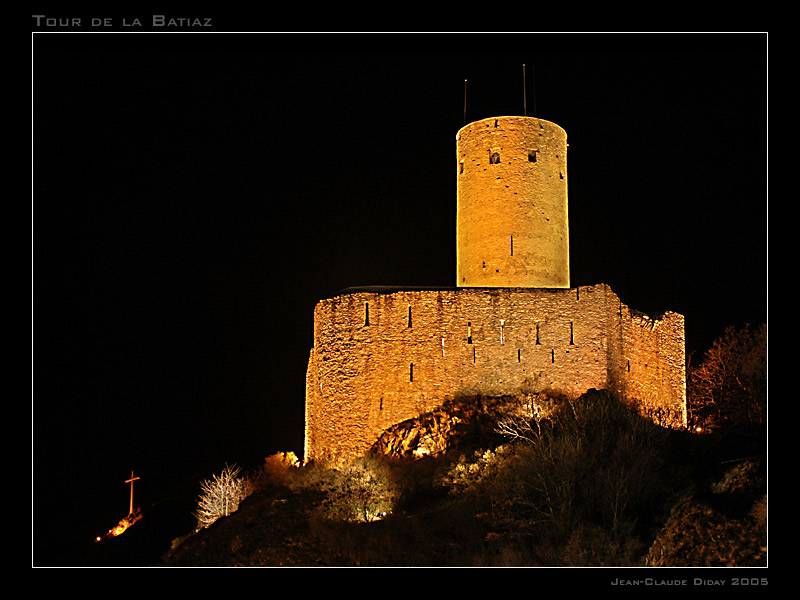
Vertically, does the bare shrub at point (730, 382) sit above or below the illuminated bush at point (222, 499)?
above

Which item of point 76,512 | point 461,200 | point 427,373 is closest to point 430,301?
point 427,373

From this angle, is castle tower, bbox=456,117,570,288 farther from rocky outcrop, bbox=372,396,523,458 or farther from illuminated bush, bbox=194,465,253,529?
illuminated bush, bbox=194,465,253,529

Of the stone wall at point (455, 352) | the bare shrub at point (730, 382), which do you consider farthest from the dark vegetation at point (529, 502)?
the bare shrub at point (730, 382)

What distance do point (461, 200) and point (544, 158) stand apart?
10.3 feet

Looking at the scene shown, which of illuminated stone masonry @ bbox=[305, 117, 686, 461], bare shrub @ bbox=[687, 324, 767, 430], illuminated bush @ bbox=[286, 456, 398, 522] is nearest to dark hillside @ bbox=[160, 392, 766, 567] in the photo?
illuminated bush @ bbox=[286, 456, 398, 522]

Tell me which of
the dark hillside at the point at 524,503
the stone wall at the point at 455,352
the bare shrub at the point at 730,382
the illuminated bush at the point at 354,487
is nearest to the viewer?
the dark hillside at the point at 524,503

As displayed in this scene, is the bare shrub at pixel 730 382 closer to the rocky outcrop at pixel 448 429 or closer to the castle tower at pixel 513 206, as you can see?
the castle tower at pixel 513 206

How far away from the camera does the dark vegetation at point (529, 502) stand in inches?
1007

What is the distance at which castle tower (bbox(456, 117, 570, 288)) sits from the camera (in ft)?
119

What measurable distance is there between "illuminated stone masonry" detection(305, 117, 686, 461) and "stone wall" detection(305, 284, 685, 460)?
3 cm

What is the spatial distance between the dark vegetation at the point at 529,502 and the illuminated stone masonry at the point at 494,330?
1063 mm

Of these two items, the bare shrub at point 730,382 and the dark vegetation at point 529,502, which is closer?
the dark vegetation at point 529,502

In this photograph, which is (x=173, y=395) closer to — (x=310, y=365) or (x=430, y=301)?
(x=310, y=365)

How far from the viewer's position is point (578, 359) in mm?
34281
